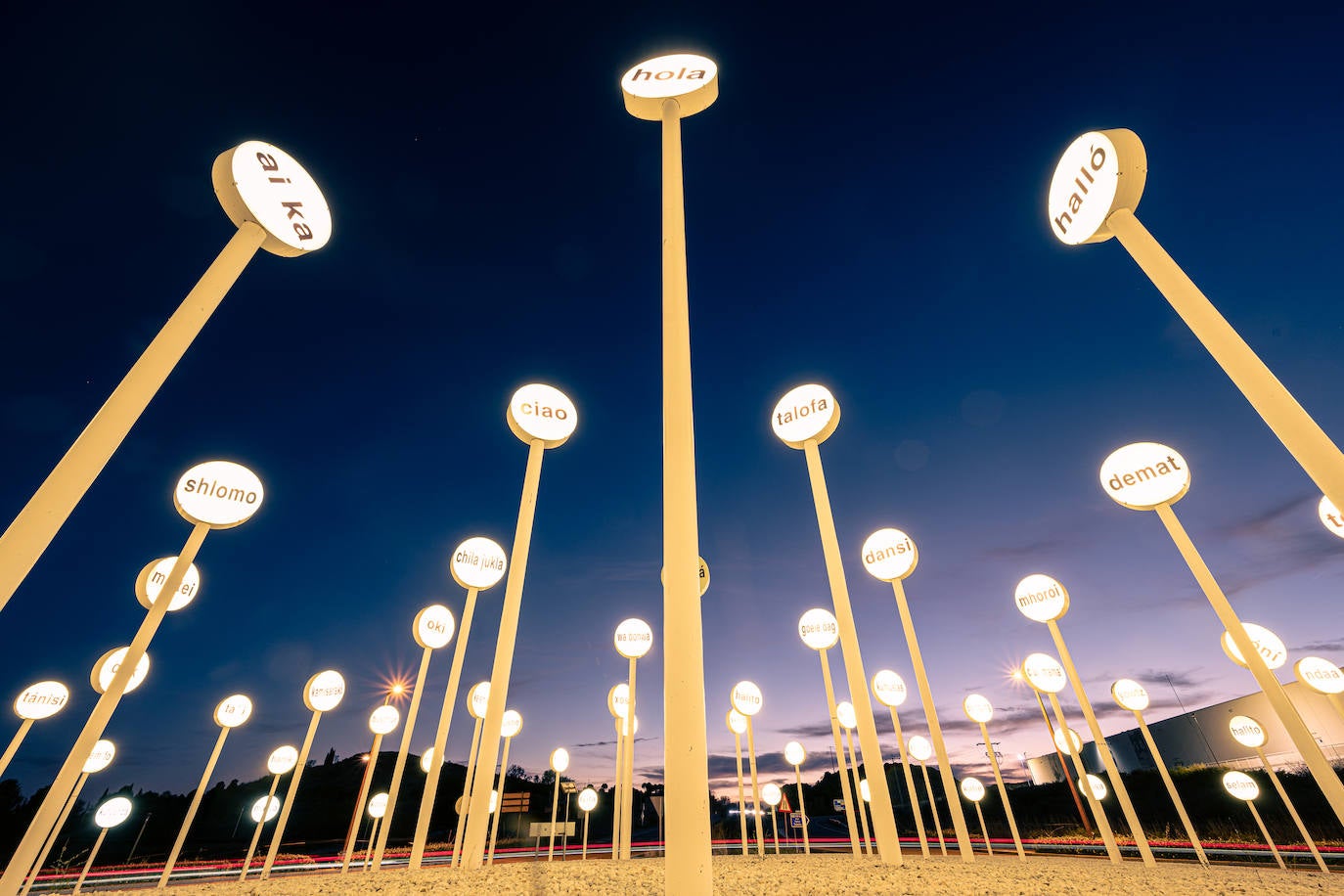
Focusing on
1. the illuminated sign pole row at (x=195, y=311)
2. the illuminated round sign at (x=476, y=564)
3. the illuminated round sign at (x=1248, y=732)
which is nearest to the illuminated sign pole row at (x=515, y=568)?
the illuminated round sign at (x=476, y=564)

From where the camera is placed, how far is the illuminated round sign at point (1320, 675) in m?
8.98

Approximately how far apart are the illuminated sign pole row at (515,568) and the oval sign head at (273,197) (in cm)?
250

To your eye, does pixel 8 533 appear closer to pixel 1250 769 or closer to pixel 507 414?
pixel 507 414

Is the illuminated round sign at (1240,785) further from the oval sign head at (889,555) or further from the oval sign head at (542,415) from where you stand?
the oval sign head at (542,415)

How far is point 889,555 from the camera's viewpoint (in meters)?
8.40

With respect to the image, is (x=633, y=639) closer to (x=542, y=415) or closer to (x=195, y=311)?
(x=542, y=415)

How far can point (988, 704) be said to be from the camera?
14.3 meters

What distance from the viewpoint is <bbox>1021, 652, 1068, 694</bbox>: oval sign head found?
1060cm

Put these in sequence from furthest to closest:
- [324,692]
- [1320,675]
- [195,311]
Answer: [324,692] < [1320,675] < [195,311]

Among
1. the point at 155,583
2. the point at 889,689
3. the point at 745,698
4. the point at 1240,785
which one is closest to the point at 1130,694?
the point at 1240,785

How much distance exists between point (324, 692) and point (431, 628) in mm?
3179

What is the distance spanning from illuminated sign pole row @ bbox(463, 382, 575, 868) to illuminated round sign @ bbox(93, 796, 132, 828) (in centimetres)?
1191

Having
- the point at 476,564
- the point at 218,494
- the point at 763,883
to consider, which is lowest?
the point at 763,883

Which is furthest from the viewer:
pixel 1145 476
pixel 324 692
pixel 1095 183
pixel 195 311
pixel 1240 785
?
pixel 1240 785
